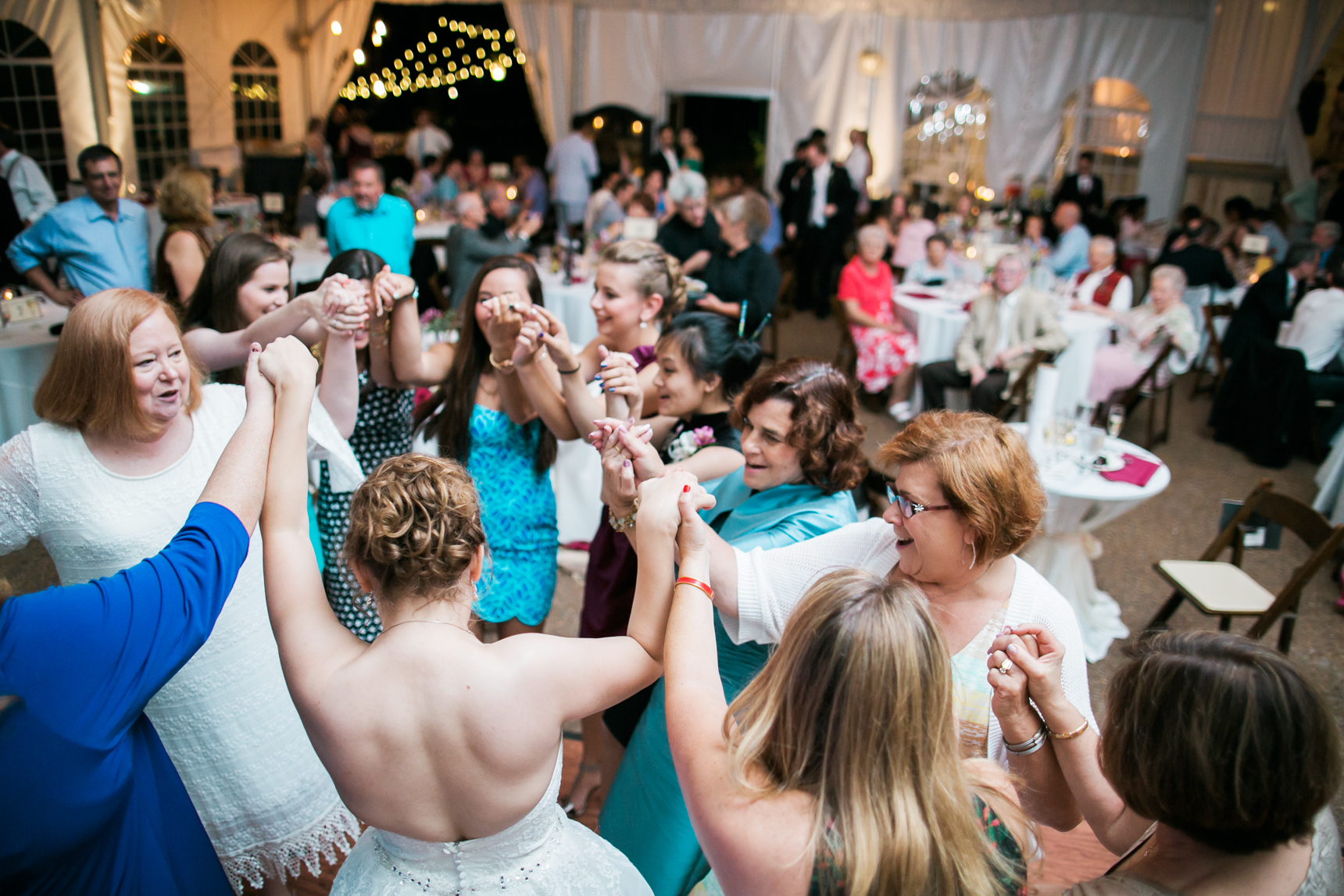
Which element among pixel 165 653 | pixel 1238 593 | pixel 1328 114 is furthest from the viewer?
pixel 1328 114

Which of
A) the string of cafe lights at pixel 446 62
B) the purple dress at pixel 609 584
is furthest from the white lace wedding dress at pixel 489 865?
the string of cafe lights at pixel 446 62

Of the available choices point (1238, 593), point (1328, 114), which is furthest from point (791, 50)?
point (1238, 593)

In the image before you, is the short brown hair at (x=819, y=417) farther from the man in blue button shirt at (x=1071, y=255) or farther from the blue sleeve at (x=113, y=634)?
the man in blue button shirt at (x=1071, y=255)

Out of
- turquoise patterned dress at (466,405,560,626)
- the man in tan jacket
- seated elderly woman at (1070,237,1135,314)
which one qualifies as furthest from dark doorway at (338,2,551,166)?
turquoise patterned dress at (466,405,560,626)

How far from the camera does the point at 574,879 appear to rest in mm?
1230

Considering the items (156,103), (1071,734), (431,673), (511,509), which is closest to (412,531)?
(431,673)

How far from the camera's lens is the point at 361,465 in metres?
2.36

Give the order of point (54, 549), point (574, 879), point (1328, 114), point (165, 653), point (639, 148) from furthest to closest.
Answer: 1. point (639, 148)
2. point (1328, 114)
3. point (54, 549)
4. point (574, 879)
5. point (165, 653)

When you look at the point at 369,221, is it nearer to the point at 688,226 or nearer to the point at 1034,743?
the point at 688,226

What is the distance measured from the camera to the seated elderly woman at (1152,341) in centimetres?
532

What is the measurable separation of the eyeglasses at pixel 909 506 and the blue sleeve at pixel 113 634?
1030mm

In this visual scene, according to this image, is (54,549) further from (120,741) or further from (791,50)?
(791,50)

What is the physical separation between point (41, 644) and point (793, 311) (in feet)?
28.0

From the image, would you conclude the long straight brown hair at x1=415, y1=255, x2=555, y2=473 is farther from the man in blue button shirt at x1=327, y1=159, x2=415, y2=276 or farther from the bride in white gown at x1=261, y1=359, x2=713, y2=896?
the man in blue button shirt at x1=327, y1=159, x2=415, y2=276
